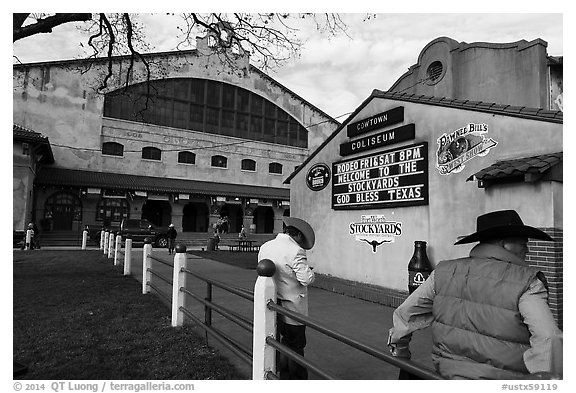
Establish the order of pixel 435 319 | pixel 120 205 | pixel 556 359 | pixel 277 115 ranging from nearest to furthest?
pixel 556 359, pixel 435 319, pixel 120 205, pixel 277 115

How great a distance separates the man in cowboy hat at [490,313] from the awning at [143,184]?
1081 inches

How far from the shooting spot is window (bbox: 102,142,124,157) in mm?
29044

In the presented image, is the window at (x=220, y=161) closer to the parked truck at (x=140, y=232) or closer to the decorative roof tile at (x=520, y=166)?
the parked truck at (x=140, y=232)

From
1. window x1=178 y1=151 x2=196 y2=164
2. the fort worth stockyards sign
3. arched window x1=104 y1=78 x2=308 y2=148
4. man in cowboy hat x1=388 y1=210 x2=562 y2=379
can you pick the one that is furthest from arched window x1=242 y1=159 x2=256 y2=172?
man in cowboy hat x1=388 y1=210 x2=562 y2=379

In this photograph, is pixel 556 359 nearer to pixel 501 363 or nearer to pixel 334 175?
pixel 501 363

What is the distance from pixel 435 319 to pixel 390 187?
5797 mm

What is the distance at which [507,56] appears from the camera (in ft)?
40.2

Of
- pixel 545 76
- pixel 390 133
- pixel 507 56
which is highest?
pixel 507 56

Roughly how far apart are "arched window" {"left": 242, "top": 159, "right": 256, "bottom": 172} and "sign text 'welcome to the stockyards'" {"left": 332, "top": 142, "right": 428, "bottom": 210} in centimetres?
2620

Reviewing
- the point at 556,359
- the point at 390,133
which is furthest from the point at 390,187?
the point at 556,359

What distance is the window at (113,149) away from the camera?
29044 mm

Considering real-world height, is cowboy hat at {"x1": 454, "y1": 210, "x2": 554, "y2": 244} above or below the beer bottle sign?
above

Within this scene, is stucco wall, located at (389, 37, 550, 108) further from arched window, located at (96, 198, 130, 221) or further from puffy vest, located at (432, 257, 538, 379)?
arched window, located at (96, 198, 130, 221)

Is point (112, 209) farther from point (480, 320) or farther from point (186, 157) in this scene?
point (480, 320)
